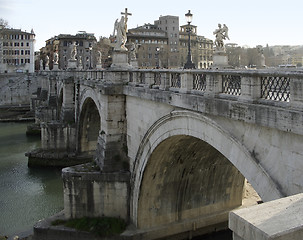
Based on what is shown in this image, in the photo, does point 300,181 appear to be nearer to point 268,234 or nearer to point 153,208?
point 268,234

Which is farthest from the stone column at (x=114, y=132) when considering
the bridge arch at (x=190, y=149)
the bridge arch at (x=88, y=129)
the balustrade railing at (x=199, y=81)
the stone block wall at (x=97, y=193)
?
the bridge arch at (x=88, y=129)

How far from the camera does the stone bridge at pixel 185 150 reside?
6320mm

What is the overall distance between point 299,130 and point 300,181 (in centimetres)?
83

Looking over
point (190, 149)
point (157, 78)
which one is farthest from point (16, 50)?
point (190, 149)

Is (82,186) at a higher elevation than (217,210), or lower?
higher

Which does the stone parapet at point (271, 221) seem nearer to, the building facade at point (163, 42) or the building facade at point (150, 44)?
the building facade at point (163, 42)

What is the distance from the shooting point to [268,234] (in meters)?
3.14

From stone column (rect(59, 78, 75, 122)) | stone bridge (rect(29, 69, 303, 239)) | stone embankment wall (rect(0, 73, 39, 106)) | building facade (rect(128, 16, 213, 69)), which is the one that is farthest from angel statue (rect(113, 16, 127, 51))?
stone embankment wall (rect(0, 73, 39, 106))

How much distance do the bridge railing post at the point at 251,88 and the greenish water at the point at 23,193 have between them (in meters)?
12.8

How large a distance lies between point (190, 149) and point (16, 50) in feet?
243

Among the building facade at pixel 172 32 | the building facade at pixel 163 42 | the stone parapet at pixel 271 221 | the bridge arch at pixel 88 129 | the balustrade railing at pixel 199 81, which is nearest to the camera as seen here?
the stone parapet at pixel 271 221

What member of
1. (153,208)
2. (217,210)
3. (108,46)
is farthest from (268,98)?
(108,46)

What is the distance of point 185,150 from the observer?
1246 centimetres

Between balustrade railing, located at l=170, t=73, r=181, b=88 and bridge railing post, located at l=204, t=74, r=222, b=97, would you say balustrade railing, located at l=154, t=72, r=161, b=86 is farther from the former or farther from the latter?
bridge railing post, located at l=204, t=74, r=222, b=97
